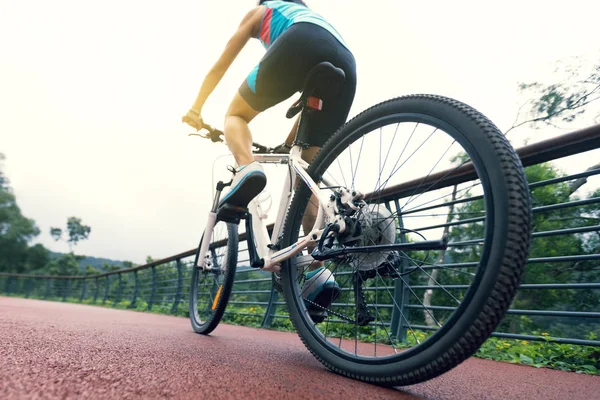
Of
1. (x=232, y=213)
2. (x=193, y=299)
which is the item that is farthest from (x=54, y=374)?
(x=193, y=299)

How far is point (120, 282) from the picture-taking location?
9.33 meters

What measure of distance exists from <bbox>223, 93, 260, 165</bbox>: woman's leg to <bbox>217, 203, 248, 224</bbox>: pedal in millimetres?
234

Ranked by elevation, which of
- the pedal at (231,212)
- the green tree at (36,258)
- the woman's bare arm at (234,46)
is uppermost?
the green tree at (36,258)

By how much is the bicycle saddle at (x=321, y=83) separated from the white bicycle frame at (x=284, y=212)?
239mm

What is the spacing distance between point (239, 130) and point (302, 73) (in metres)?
0.49

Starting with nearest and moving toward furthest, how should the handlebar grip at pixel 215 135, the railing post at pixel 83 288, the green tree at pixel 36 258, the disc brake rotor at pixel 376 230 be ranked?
the disc brake rotor at pixel 376 230
the handlebar grip at pixel 215 135
the railing post at pixel 83 288
the green tree at pixel 36 258

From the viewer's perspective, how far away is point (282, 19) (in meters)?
1.58

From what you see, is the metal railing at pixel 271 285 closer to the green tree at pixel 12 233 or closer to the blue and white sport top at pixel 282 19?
the blue and white sport top at pixel 282 19

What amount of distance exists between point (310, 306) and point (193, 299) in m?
1.49

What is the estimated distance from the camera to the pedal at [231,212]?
1810 millimetres

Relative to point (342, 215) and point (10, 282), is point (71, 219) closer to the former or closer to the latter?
point (10, 282)

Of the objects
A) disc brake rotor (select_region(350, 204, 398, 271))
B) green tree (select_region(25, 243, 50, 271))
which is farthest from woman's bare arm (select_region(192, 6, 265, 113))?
green tree (select_region(25, 243, 50, 271))

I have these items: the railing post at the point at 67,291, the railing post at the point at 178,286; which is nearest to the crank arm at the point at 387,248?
the railing post at the point at 178,286

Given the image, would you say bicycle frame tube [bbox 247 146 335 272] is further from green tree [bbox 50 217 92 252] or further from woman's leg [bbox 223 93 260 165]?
green tree [bbox 50 217 92 252]
